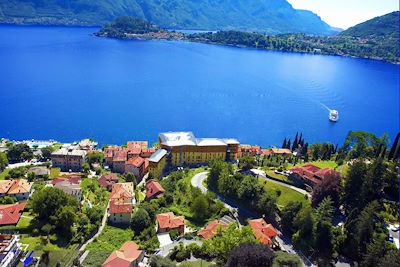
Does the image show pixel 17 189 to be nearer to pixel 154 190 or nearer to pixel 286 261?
pixel 154 190

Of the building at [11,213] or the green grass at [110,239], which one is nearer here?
the green grass at [110,239]

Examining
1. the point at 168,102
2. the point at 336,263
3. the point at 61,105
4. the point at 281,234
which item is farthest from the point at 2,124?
the point at 336,263

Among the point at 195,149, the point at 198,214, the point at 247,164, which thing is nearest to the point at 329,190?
the point at 198,214

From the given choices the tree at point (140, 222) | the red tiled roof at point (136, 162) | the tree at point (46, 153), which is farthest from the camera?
the tree at point (46, 153)

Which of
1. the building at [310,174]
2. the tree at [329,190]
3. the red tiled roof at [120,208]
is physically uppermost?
the tree at [329,190]

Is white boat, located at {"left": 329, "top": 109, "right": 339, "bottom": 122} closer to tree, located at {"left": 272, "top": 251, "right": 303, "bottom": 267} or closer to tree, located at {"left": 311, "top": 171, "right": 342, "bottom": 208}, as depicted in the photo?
tree, located at {"left": 311, "top": 171, "right": 342, "bottom": 208}

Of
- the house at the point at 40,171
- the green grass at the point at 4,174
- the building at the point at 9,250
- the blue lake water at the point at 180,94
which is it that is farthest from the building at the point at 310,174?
the green grass at the point at 4,174

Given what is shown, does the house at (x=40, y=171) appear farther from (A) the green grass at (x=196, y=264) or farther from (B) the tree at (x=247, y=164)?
(A) the green grass at (x=196, y=264)
